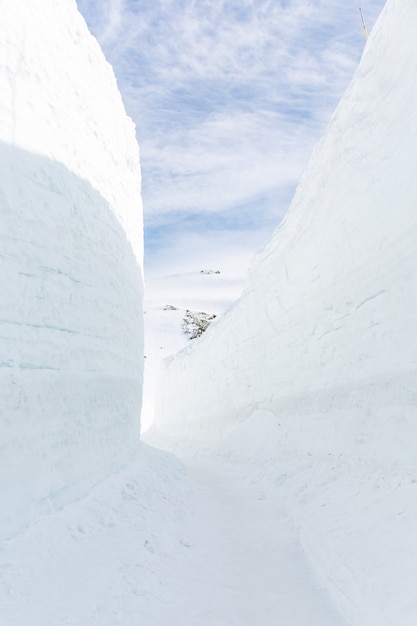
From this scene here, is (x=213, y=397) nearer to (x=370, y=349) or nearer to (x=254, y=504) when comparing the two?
(x=254, y=504)

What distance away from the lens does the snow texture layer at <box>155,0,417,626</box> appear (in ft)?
15.3

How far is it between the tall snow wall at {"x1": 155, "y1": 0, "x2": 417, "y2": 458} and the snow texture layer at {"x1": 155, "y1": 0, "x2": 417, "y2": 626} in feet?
0.08

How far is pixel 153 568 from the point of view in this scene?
476cm

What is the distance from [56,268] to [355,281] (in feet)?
13.6

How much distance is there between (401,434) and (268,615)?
8.34ft

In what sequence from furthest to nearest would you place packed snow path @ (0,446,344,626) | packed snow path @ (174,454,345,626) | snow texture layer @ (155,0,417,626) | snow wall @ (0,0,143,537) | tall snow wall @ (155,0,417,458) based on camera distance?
tall snow wall @ (155,0,417,458) → snow texture layer @ (155,0,417,626) → snow wall @ (0,0,143,537) → packed snow path @ (174,454,345,626) → packed snow path @ (0,446,344,626)

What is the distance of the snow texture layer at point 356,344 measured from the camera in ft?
15.3

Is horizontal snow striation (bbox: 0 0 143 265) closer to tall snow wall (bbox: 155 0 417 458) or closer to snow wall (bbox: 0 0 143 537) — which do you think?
snow wall (bbox: 0 0 143 537)

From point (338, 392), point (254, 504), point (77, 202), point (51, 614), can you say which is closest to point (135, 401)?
point (254, 504)

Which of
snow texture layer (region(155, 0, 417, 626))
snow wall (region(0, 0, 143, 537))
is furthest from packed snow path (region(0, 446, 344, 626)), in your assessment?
snow texture layer (region(155, 0, 417, 626))

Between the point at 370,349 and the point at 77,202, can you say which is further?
the point at 370,349

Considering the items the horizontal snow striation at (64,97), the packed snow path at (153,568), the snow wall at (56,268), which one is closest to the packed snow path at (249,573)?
the packed snow path at (153,568)

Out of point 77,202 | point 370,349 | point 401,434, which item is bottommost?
point 401,434

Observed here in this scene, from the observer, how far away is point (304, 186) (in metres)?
10.1
